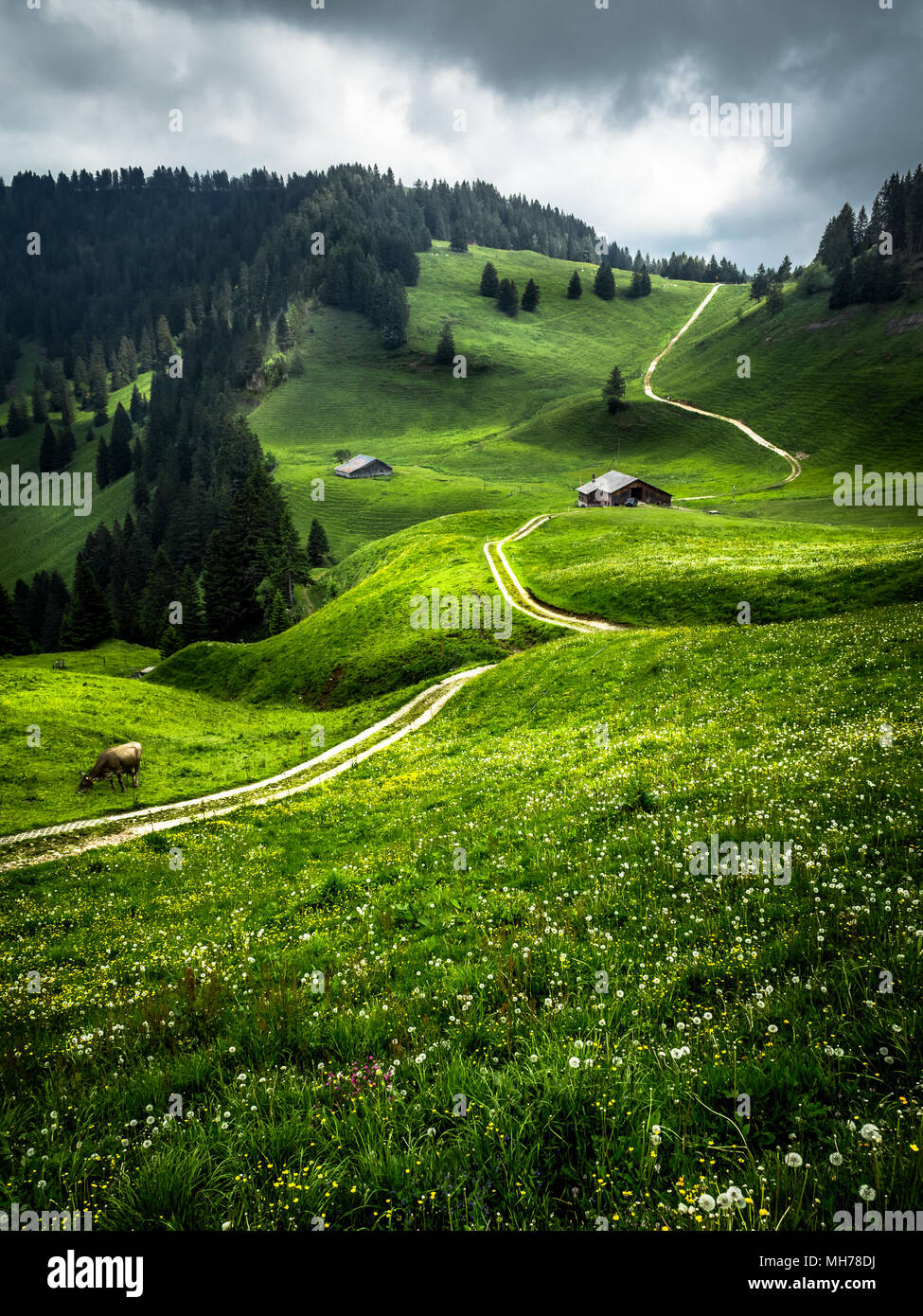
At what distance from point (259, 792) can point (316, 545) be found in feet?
347

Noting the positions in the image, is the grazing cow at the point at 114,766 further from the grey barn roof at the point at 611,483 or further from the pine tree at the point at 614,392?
the pine tree at the point at 614,392

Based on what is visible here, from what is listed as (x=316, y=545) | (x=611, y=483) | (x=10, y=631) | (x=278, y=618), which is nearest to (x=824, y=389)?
(x=611, y=483)

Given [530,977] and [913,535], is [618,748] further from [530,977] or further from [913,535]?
[913,535]

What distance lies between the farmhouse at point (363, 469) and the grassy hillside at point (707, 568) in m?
94.7

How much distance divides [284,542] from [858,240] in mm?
210680

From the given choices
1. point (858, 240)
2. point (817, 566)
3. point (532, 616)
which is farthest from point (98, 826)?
point (858, 240)

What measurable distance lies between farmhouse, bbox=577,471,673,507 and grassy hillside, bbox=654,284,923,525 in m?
17.1

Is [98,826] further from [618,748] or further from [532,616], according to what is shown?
[532,616]

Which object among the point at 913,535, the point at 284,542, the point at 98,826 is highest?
the point at 284,542

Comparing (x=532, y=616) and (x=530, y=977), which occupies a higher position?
(x=532, y=616)

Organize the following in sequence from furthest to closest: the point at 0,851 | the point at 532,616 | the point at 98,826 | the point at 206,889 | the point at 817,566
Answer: the point at 532,616, the point at 817,566, the point at 98,826, the point at 0,851, the point at 206,889

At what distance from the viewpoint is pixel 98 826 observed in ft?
76.6

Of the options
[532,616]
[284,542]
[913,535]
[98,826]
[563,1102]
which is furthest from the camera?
[284,542]

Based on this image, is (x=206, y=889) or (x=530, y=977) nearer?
(x=530, y=977)
